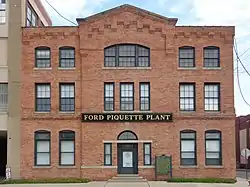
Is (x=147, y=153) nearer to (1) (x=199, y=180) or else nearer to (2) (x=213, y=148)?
(1) (x=199, y=180)

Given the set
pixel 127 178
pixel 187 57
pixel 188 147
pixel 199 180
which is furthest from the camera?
pixel 187 57

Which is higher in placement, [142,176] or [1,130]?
[1,130]

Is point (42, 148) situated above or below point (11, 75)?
below

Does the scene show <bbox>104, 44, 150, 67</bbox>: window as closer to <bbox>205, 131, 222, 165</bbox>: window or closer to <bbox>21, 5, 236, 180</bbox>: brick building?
<bbox>21, 5, 236, 180</bbox>: brick building

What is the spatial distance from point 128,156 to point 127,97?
455 cm

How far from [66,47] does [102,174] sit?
1022 centimetres

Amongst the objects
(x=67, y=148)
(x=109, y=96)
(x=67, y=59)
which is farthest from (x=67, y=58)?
(x=67, y=148)

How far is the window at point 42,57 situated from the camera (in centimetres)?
4234

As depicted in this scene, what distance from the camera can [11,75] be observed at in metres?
41.9

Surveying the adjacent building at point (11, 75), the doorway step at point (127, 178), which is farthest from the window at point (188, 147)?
the adjacent building at point (11, 75)

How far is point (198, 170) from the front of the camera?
1629 inches

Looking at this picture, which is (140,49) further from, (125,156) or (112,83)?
(125,156)

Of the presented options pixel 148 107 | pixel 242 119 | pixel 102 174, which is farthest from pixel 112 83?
pixel 242 119

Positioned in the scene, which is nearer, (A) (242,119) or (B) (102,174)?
(B) (102,174)
